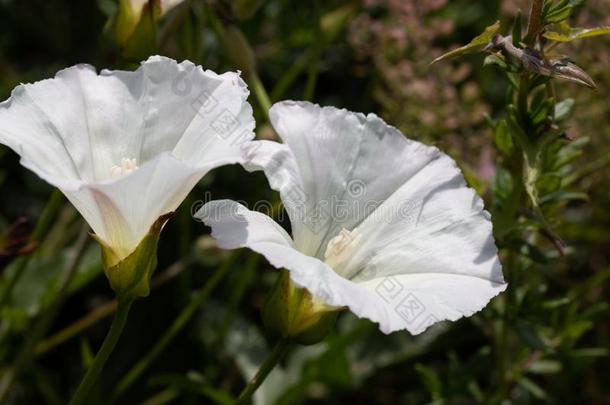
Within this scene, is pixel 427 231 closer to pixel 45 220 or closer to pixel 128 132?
pixel 128 132

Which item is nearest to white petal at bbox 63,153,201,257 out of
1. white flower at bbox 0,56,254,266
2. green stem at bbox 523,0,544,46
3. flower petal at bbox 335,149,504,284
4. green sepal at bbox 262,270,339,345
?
white flower at bbox 0,56,254,266

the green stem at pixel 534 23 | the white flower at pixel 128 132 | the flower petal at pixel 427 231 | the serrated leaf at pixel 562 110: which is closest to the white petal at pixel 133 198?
the white flower at pixel 128 132

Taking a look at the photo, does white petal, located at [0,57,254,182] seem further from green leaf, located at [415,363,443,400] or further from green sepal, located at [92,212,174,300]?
green leaf, located at [415,363,443,400]

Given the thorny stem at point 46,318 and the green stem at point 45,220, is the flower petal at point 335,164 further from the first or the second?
the thorny stem at point 46,318

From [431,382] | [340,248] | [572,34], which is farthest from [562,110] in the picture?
[431,382]

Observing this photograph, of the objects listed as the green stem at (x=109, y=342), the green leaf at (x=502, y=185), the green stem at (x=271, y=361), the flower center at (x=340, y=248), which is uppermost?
the green stem at (x=109, y=342)
